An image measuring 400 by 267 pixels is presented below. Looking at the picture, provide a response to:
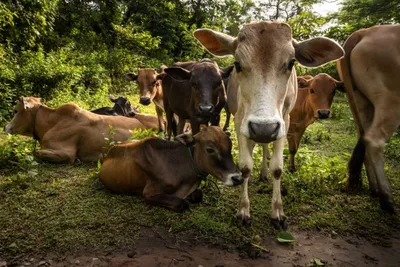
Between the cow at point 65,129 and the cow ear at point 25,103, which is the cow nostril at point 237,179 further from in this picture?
the cow ear at point 25,103

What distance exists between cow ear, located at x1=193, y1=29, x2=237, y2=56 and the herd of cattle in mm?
12

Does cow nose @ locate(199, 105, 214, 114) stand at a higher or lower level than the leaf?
higher

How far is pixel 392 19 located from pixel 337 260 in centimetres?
1162

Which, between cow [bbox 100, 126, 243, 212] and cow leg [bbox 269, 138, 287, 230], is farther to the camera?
cow [bbox 100, 126, 243, 212]

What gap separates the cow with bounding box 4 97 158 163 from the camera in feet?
17.3

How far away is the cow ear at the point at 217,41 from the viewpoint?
3.34 metres

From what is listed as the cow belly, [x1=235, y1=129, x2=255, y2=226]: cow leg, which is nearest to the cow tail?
[x1=235, y1=129, x2=255, y2=226]: cow leg

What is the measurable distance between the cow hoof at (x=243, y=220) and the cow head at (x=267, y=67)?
3.89ft

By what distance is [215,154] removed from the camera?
352 cm

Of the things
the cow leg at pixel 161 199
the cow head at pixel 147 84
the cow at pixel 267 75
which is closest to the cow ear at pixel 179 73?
the cow at pixel 267 75

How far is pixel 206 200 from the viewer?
12.9ft

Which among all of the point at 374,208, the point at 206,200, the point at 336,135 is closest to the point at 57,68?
the point at 206,200

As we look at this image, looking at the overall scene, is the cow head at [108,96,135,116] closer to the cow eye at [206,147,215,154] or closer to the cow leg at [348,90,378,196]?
the cow eye at [206,147,215,154]

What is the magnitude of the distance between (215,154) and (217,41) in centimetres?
138
